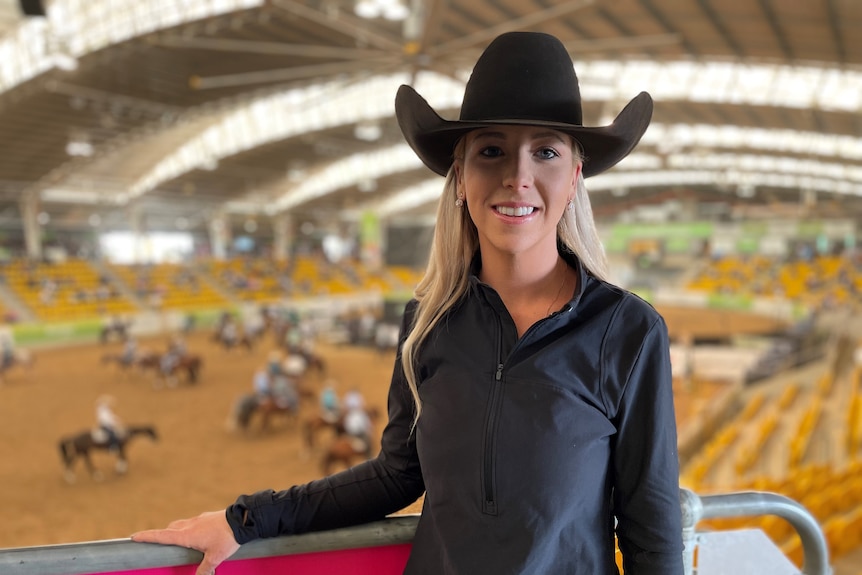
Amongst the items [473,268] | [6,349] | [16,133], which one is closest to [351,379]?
[6,349]

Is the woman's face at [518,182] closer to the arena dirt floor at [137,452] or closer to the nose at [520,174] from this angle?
the nose at [520,174]

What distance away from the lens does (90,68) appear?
46.7 feet

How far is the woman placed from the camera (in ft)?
3.19

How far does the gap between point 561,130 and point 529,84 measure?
0.32 feet

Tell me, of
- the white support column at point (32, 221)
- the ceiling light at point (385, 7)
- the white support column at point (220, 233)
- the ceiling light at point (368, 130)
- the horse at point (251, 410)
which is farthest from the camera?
the white support column at point (220, 233)

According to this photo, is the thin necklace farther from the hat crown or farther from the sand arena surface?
the sand arena surface

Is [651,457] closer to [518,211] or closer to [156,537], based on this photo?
[518,211]

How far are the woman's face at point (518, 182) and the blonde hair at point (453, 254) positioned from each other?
0.08m

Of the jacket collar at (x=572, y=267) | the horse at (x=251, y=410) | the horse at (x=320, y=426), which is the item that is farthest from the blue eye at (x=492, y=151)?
the horse at (x=251, y=410)

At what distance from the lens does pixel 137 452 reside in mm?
8672

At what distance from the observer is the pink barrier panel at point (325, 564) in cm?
119

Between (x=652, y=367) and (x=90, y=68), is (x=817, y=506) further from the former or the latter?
(x=90, y=68)

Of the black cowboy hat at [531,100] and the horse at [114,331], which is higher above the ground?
the black cowboy hat at [531,100]

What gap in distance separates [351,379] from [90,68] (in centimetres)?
983
